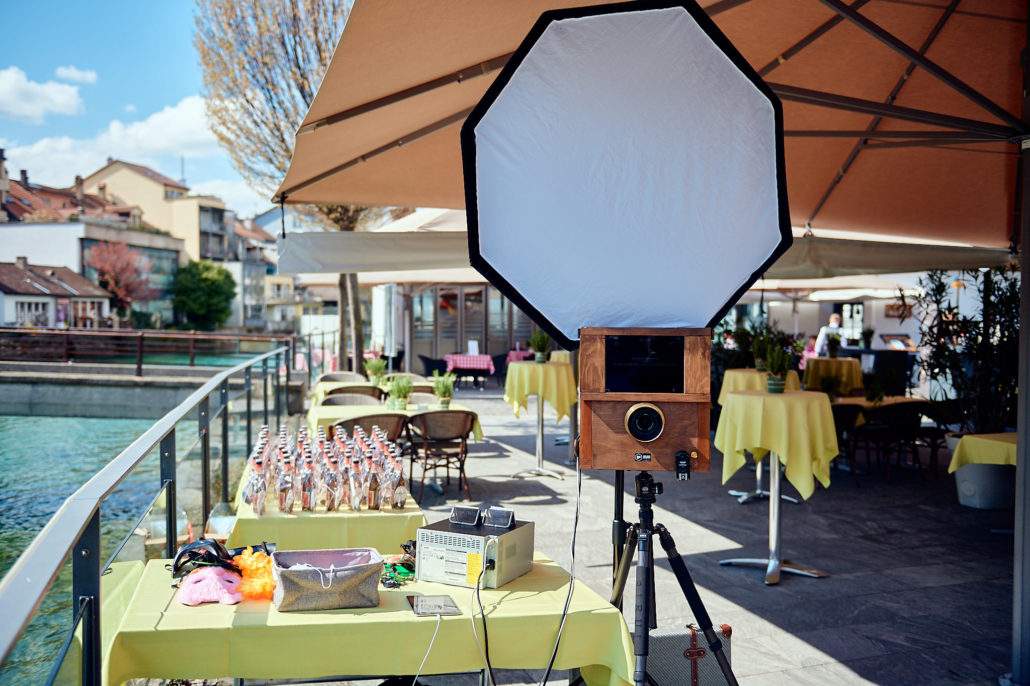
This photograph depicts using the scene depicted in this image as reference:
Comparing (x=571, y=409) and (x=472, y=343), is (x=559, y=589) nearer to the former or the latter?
(x=571, y=409)

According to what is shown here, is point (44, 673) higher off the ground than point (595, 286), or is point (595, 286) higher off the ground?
point (595, 286)

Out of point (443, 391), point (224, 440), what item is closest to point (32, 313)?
point (443, 391)

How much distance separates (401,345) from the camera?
20953 millimetres

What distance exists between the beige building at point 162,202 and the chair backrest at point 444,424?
236 ft

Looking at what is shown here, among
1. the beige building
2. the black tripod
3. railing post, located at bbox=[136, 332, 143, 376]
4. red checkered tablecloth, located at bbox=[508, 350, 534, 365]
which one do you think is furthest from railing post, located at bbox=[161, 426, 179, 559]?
the beige building

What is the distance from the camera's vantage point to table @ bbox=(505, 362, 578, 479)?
27.9 feet

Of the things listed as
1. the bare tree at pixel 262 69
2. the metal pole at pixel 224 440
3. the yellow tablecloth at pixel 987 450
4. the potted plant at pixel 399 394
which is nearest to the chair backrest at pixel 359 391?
the potted plant at pixel 399 394

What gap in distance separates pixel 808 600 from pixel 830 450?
99 centimetres

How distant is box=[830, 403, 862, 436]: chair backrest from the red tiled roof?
4639cm

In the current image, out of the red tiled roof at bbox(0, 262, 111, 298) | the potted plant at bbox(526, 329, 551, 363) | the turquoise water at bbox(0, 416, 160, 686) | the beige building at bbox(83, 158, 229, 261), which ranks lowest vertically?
the turquoise water at bbox(0, 416, 160, 686)

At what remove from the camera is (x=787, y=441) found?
204 inches

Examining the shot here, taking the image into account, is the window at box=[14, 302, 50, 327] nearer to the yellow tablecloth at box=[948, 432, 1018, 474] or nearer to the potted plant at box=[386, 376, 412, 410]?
the potted plant at box=[386, 376, 412, 410]

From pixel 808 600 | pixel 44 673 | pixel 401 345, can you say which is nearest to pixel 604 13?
pixel 44 673

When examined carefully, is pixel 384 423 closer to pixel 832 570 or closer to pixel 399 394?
pixel 399 394
